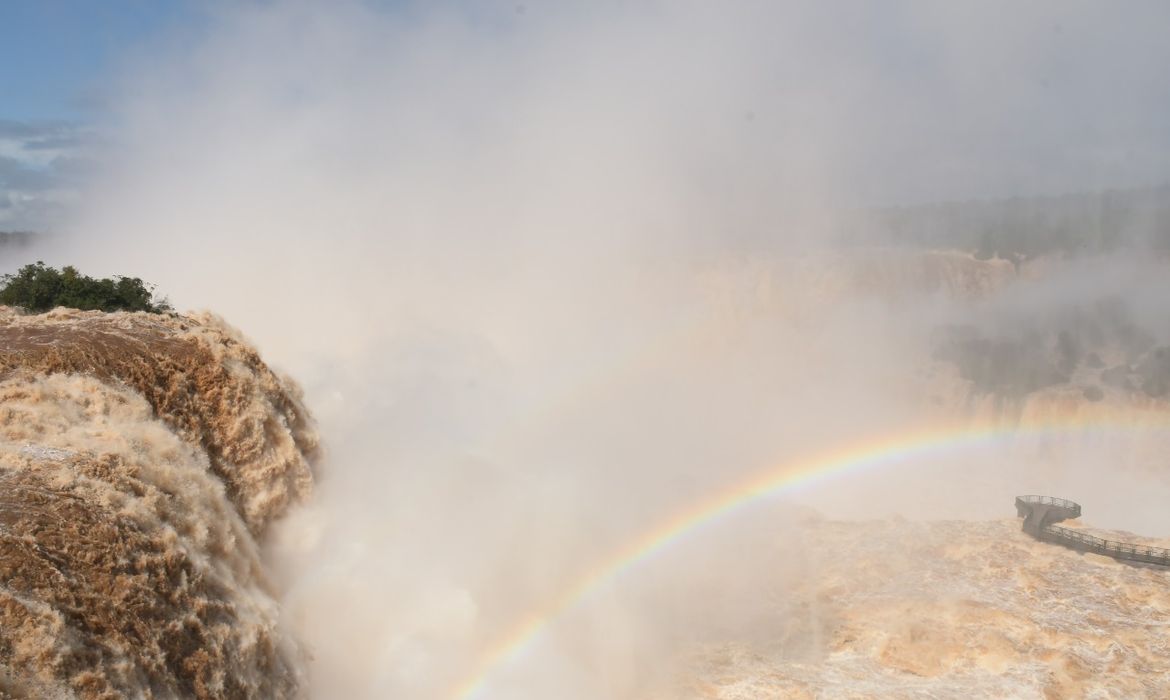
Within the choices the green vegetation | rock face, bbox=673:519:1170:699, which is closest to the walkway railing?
rock face, bbox=673:519:1170:699

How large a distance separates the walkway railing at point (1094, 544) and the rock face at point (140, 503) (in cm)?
1745

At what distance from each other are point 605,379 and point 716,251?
1867 centimetres

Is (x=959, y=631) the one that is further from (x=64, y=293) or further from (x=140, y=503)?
(x=64, y=293)

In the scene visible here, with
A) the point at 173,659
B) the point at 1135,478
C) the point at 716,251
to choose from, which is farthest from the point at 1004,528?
the point at 716,251

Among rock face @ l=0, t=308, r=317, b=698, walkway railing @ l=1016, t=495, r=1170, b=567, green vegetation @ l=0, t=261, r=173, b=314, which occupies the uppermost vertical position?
green vegetation @ l=0, t=261, r=173, b=314

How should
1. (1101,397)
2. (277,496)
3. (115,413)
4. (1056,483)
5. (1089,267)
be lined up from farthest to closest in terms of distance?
(1089,267), (1101,397), (1056,483), (277,496), (115,413)

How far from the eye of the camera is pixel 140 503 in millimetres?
8930

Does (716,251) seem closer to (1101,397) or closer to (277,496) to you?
(1101,397)

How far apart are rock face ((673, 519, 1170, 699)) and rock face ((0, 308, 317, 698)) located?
8174 mm

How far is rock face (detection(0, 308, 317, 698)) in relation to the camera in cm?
716

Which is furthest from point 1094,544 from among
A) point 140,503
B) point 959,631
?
point 140,503

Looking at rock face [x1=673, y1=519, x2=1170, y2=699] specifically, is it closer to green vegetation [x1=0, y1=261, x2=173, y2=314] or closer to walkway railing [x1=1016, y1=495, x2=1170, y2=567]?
walkway railing [x1=1016, y1=495, x2=1170, y2=567]

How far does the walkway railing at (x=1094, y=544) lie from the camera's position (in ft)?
58.6

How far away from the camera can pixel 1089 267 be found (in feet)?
184
